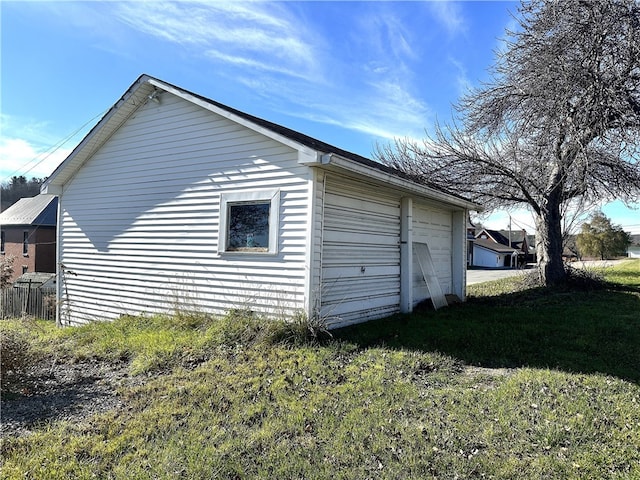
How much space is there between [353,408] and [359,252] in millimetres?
4014

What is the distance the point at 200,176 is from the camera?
7.77 metres

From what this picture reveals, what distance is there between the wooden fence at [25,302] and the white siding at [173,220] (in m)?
2.48

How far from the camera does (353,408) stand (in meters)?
3.88

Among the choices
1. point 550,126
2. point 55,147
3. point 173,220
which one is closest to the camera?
point 173,220

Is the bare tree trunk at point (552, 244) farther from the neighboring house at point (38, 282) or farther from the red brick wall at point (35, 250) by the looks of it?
the red brick wall at point (35, 250)

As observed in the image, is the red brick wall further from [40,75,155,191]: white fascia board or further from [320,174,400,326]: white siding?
[320,174,400,326]: white siding

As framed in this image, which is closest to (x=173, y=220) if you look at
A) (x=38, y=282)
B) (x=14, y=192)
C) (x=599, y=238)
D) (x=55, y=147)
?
(x=55, y=147)

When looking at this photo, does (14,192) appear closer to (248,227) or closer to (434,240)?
(248,227)

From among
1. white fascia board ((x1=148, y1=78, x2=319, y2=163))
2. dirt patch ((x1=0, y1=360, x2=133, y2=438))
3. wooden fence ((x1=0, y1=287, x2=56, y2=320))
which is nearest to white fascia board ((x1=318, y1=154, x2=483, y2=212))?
white fascia board ((x1=148, y1=78, x2=319, y2=163))

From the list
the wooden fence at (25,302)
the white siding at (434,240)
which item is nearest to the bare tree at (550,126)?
the white siding at (434,240)

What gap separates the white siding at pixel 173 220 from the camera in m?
6.66

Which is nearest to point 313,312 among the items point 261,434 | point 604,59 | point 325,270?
point 325,270

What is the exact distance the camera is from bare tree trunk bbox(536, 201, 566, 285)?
1384 centimetres

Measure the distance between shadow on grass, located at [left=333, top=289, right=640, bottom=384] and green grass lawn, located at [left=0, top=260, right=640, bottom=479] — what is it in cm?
5
